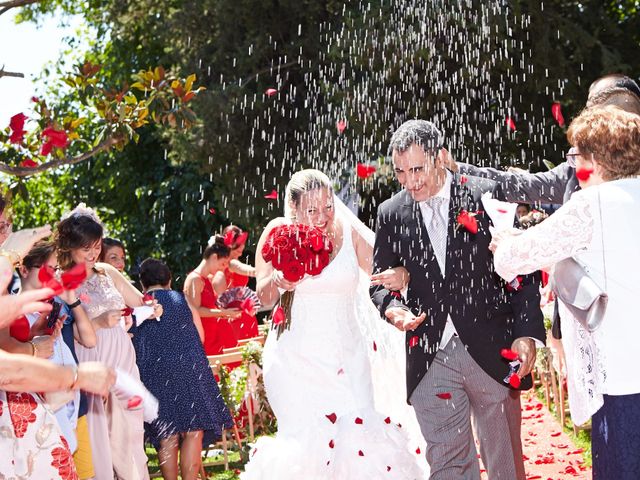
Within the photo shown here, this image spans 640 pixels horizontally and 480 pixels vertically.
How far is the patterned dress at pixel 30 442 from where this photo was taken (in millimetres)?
4383

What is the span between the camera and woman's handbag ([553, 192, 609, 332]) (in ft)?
13.8

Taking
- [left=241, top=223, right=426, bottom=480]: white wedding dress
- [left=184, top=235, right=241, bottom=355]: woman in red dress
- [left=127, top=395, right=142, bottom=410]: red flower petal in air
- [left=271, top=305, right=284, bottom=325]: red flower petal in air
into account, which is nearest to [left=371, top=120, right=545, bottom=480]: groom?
[left=241, top=223, right=426, bottom=480]: white wedding dress

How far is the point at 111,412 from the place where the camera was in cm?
759

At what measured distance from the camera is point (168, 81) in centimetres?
776

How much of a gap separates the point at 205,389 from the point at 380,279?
3120mm

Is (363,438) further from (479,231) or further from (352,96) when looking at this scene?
(352,96)

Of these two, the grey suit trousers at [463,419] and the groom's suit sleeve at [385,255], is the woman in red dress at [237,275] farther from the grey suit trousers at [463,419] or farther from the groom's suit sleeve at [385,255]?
the grey suit trousers at [463,419]

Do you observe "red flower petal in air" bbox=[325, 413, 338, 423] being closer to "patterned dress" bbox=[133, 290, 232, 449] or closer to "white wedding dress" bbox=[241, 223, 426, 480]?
"white wedding dress" bbox=[241, 223, 426, 480]

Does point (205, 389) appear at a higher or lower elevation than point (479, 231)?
lower

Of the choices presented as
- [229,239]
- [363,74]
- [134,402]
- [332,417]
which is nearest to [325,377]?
[332,417]

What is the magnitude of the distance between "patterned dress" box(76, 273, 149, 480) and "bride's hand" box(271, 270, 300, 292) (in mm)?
1581

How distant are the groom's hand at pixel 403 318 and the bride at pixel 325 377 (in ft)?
3.15

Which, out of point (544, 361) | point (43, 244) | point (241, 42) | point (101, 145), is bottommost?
point (544, 361)

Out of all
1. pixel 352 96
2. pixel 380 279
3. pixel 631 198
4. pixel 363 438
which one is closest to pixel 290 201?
pixel 380 279
